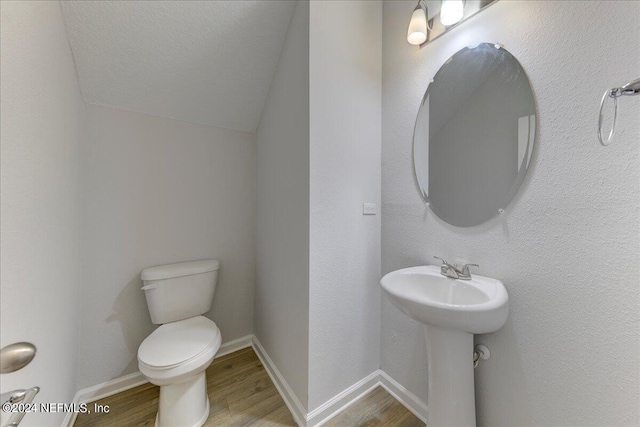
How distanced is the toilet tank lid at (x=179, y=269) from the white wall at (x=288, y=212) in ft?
1.24

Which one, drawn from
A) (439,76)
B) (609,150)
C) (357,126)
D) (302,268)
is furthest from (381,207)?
(609,150)

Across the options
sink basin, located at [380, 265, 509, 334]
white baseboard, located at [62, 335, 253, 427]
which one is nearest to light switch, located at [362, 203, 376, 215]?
sink basin, located at [380, 265, 509, 334]

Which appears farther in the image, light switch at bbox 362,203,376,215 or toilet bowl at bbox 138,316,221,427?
light switch at bbox 362,203,376,215

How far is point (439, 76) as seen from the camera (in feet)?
3.97

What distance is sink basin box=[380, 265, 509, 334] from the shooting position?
804mm

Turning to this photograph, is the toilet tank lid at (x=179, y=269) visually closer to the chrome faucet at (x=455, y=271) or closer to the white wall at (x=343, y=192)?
the white wall at (x=343, y=192)

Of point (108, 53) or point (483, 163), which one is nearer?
point (483, 163)

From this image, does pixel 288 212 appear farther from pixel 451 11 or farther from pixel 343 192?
pixel 451 11

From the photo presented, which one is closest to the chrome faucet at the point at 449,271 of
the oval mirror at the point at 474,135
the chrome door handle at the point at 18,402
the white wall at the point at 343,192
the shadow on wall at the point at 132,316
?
the oval mirror at the point at 474,135

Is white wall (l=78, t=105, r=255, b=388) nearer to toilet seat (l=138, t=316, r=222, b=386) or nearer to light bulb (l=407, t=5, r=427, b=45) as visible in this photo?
toilet seat (l=138, t=316, r=222, b=386)

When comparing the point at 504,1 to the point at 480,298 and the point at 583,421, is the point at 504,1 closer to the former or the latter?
the point at 480,298

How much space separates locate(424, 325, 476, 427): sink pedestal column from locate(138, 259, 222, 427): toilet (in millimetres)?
1134

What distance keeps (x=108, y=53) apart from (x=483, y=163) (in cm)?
204

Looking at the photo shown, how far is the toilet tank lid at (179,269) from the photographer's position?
1449mm
